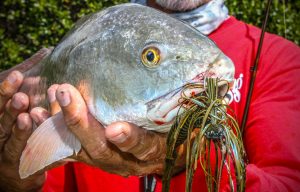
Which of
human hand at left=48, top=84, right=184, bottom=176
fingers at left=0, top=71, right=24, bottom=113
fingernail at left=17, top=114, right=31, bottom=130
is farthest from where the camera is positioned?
fingers at left=0, top=71, right=24, bottom=113

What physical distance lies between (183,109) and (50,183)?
143 cm

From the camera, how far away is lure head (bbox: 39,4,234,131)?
1349 mm

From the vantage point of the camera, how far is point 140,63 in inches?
56.9

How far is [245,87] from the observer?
2.39m

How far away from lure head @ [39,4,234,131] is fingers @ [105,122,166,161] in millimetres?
40

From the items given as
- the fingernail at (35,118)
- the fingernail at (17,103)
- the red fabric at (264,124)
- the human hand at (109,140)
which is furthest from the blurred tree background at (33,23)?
the human hand at (109,140)

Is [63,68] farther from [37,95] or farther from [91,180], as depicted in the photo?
[91,180]

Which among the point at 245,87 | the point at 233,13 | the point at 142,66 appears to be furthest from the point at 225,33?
the point at 233,13

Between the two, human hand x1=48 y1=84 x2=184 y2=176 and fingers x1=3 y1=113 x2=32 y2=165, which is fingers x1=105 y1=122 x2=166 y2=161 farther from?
fingers x1=3 y1=113 x2=32 y2=165

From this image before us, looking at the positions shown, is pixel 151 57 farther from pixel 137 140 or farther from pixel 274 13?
pixel 274 13

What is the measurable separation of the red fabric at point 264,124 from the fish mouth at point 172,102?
0.60 meters

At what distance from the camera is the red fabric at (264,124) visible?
6.72 feet

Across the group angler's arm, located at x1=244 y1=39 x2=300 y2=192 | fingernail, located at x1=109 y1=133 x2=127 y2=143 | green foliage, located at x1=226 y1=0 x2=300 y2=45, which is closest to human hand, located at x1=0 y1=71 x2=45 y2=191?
fingernail, located at x1=109 y1=133 x2=127 y2=143

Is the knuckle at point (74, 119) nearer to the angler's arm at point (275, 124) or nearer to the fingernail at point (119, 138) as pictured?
the fingernail at point (119, 138)
